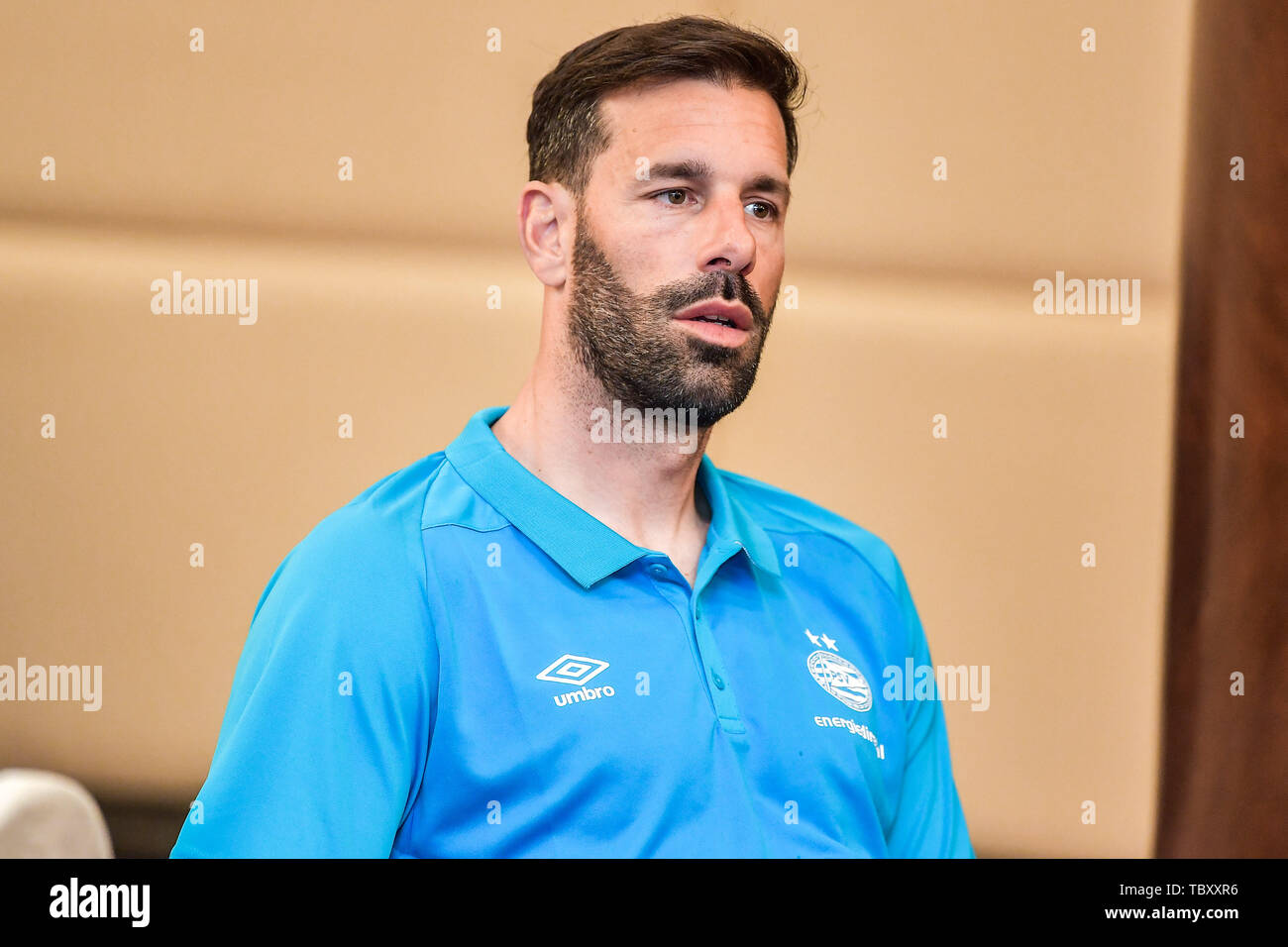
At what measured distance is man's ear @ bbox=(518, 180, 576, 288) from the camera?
0.97 metres

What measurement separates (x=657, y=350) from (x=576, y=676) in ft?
0.88

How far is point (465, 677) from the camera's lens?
798 mm

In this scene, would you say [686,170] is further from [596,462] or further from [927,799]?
[927,799]

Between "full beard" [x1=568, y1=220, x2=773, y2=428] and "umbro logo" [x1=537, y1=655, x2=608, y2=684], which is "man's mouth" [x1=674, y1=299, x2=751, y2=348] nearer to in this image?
"full beard" [x1=568, y1=220, x2=773, y2=428]

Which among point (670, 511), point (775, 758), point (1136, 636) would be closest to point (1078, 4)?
point (1136, 636)

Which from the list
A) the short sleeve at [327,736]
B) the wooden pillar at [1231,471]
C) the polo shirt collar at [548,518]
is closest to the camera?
the short sleeve at [327,736]

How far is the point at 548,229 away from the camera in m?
0.99

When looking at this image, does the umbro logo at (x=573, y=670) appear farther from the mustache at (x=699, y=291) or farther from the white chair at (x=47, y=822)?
the white chair at (x=47, y=822)

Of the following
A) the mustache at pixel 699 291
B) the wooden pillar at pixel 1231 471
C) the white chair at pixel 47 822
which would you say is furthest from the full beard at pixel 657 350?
the wooden pillar at pixel 1231 471

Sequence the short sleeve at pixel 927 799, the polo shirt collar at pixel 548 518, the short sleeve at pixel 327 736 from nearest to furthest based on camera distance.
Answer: the short sleeve at pixel 327 736, the polo shirt collar at pixel 548 518, the short sleeve at pixel 927 799

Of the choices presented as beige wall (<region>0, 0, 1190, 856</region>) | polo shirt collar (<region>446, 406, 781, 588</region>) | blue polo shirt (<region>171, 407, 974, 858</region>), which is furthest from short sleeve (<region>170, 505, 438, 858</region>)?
beige wall (<region>0, 0, 1190, 856</region>)

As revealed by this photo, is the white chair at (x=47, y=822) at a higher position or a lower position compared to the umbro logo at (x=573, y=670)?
lower

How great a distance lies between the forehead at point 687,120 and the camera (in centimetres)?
93
